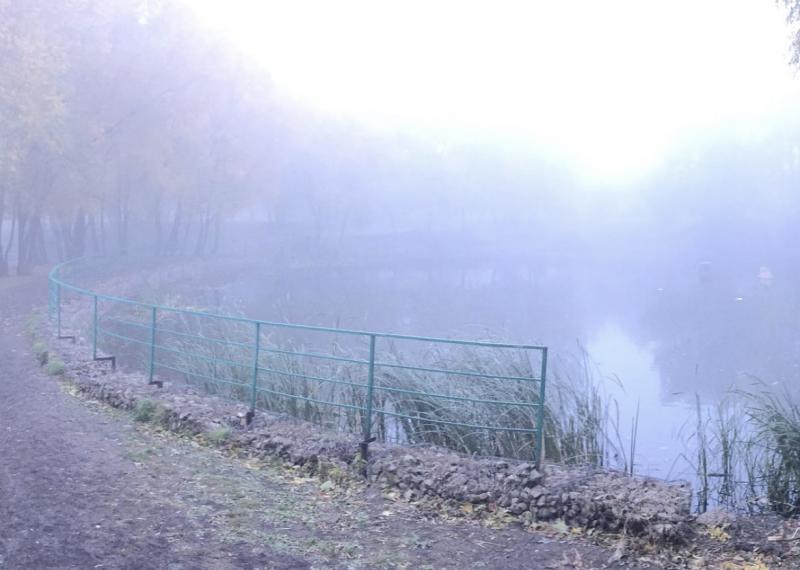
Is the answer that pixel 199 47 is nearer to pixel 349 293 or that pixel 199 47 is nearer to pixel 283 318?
pixel 349 293

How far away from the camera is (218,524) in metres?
6.32

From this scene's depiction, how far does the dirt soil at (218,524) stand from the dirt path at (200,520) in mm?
10

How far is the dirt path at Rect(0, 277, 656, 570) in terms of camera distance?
571 centimetres

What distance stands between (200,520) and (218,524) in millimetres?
152

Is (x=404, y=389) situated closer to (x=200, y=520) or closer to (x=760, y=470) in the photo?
(x=200, y=520)

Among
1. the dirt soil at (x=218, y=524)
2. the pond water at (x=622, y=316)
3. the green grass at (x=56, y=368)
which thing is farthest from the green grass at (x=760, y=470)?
the green grass at (x=56, y=368)

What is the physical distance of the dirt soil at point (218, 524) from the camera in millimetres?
5715

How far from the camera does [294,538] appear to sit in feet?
20.2

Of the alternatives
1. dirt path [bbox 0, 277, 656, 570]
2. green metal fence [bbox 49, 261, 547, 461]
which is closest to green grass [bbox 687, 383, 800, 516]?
green metal fence [bbox 49, 261, 547, 461]

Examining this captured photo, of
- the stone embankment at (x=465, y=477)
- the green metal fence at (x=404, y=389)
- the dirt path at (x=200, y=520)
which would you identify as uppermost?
the green metal fence at (x=404, y=389)

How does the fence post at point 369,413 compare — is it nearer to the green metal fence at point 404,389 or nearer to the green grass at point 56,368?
the green metal fence at point 404,389

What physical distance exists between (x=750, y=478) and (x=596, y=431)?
1.59 metres

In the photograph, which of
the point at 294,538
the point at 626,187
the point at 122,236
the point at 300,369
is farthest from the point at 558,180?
the point at 294,538

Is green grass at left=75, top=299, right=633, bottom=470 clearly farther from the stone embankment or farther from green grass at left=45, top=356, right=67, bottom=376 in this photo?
green grass at left=45, top=356, right=67, bottom=376
